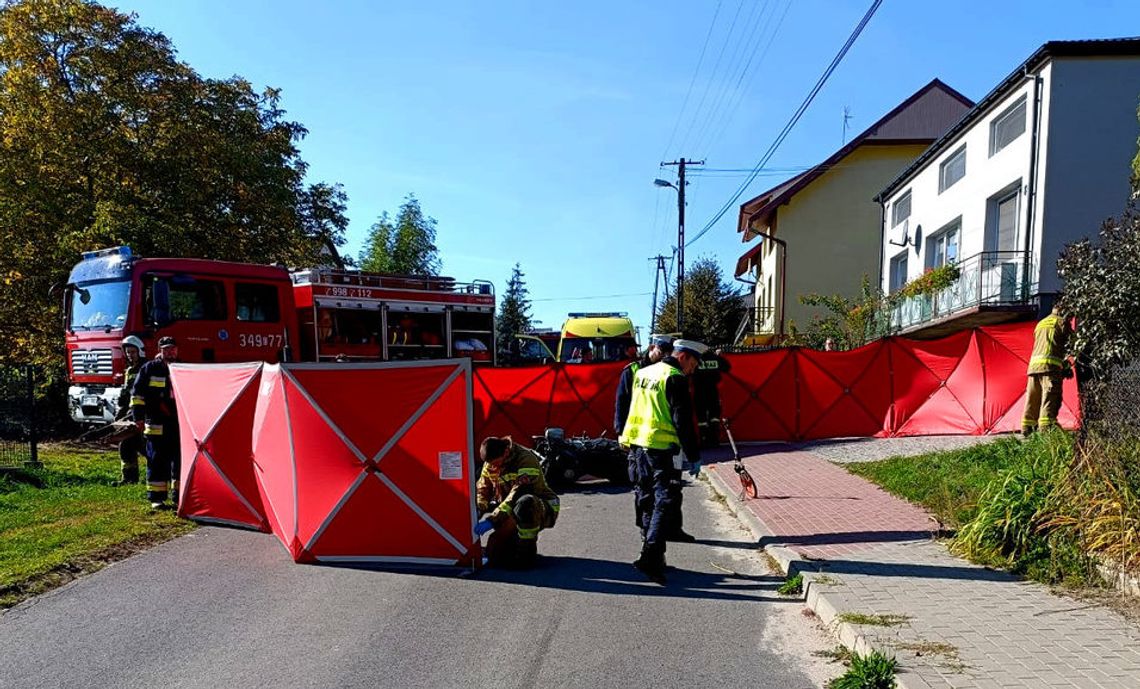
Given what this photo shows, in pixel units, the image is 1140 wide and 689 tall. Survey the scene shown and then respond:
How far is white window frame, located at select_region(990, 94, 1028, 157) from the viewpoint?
679 inches

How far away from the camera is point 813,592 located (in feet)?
17.3

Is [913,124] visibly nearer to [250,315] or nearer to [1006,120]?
[1006,120]

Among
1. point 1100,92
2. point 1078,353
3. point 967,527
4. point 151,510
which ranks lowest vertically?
point 151,510

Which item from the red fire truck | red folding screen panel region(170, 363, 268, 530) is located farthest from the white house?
red folding screen panel region(170, 363, 268, 530)

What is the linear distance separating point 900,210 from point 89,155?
25.6m

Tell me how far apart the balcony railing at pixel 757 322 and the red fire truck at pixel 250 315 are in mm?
21739

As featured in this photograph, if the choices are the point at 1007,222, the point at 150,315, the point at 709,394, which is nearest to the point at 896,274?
the point at 1007,222

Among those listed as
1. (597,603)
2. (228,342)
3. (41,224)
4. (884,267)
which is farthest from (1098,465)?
(884,267)

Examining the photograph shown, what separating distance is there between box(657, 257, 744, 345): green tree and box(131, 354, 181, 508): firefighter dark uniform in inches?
1395

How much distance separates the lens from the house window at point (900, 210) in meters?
26.2

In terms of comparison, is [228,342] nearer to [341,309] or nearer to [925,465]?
[341,309]

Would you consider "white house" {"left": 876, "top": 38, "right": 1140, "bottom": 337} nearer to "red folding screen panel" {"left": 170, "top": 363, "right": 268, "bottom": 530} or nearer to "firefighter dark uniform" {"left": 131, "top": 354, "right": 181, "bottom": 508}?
A: "red folding screen panel" {"left": 170, "top": 363, "right": 268, "bottom": 530}

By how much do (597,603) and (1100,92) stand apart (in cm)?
1705

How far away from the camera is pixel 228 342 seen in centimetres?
1385
